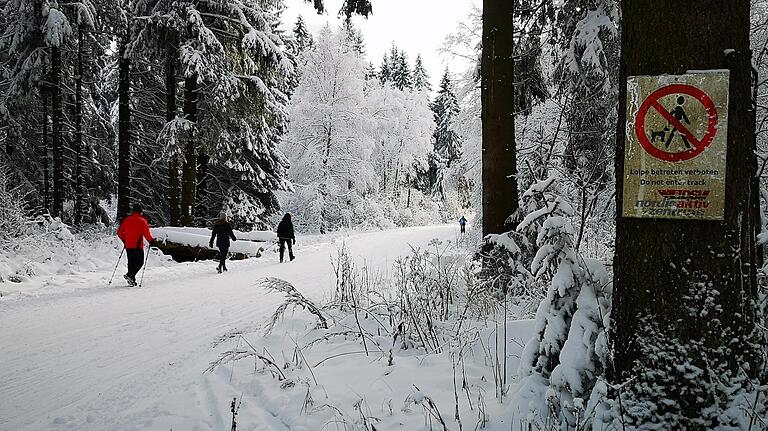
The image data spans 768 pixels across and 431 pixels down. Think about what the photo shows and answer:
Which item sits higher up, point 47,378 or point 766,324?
point 766,324

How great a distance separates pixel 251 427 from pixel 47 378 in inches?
100

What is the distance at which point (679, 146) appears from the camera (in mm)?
2457

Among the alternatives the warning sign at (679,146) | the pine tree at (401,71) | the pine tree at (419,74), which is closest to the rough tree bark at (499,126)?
the warning sign at (679,146)

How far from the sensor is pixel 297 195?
102ft

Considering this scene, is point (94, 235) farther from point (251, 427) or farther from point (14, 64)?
point (251, 427)

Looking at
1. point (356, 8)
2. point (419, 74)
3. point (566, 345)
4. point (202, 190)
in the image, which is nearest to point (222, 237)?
point (356, 8)

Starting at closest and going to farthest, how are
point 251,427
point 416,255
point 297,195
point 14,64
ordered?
1. point 251,427
2. point 416,255
3. point 14,64
4. point 297,195

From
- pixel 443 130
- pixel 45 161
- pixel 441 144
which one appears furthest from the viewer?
pixel 441 144

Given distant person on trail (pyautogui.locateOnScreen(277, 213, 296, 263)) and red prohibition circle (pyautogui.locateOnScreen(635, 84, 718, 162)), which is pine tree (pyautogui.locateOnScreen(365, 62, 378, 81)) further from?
red prohibition circle (pyautogui.locateOnScreen(635, 84, 718, 162))

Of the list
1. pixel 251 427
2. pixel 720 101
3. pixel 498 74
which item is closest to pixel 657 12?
pixel 720 101

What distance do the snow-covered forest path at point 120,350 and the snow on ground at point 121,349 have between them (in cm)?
1

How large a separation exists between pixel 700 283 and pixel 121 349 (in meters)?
5.48

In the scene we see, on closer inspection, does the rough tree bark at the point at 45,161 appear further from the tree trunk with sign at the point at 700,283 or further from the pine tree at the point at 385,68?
the pine tree at the point at 385,68

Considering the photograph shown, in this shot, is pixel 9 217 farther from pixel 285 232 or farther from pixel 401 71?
pixel 401 71
